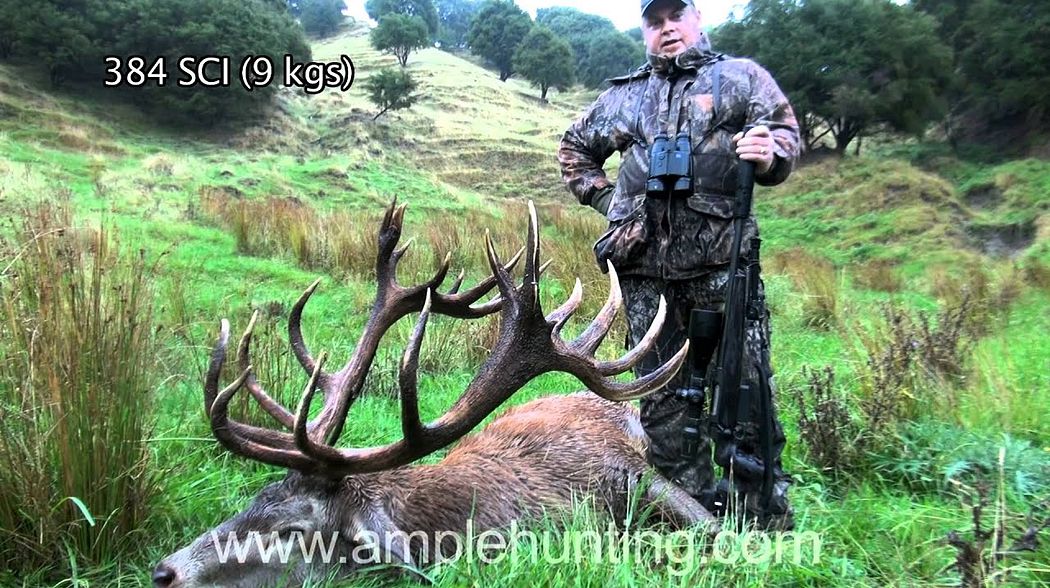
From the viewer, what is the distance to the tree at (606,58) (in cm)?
6051

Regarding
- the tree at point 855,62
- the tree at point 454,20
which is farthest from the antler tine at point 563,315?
the tree at point 454,20

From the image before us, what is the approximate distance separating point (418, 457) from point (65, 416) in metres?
1.11

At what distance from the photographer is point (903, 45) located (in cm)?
2761

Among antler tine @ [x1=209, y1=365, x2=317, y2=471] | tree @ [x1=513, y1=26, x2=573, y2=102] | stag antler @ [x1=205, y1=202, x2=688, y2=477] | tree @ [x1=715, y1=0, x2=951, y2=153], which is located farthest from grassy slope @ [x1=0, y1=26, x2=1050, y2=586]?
tree @ [x1=513, y1=26, x2=573, y2=102]

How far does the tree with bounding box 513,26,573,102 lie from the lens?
57406mm

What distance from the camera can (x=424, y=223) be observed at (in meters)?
10.9

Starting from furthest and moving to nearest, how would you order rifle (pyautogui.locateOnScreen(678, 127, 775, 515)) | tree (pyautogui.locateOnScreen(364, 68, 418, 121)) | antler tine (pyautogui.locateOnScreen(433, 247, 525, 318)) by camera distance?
1. tree (pyautogui.locateOnScreen(364, 68, 418, 121))
2. antler tine (pyautogui.locateOnScreen(433, 247, 525, 318))
3. rifle (pyautogui.locateOnScreen(678, 127, 775, 515))

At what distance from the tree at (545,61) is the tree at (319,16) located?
81.6 feet

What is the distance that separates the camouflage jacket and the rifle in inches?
5.2

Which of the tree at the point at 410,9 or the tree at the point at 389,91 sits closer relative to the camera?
the tree at the point at 389,91

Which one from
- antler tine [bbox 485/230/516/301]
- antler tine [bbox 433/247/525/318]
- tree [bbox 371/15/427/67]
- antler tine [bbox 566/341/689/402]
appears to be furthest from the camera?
tree [bbox 371/15/427/67]

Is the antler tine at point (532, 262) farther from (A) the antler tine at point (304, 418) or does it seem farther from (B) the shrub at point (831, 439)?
(B) the shrub at point (831, 439)

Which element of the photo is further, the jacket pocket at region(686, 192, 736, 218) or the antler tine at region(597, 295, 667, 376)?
the jacket pocket at region(686, 192, 736, 218)

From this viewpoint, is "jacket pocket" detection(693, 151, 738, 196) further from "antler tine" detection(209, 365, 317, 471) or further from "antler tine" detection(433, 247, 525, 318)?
"antler tine" detection(209, 365, 317, 471)
